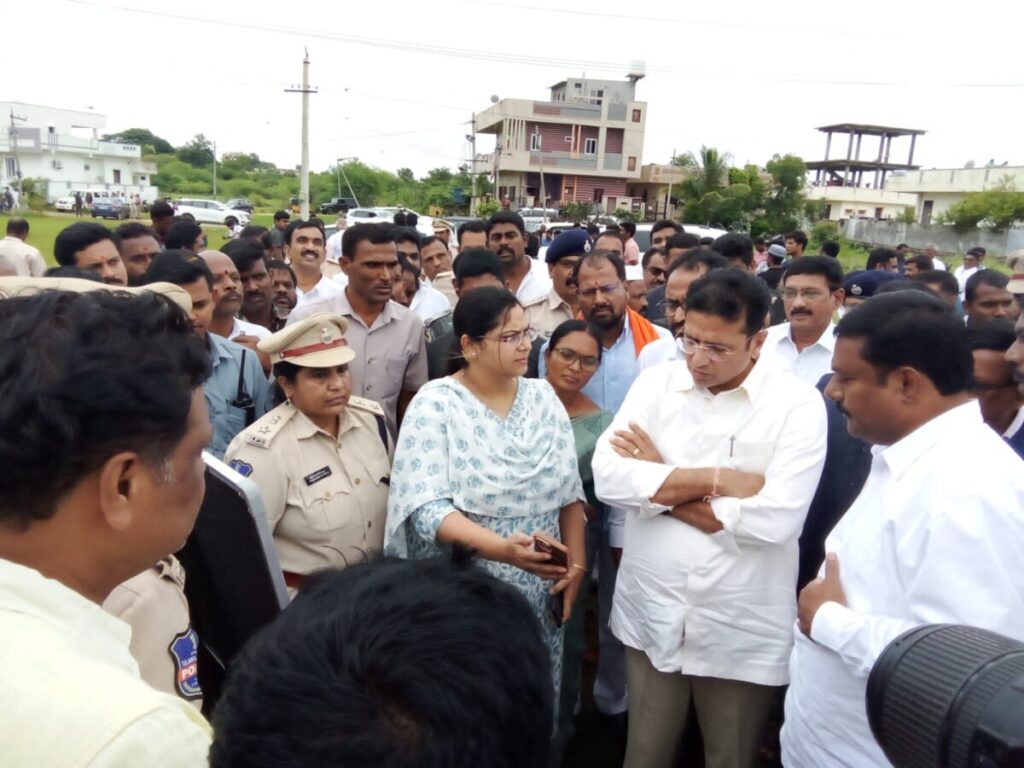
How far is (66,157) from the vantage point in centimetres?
6131

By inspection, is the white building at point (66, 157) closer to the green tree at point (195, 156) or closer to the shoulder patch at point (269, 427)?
the green tree at point (195, 156)

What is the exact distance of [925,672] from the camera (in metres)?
0.92

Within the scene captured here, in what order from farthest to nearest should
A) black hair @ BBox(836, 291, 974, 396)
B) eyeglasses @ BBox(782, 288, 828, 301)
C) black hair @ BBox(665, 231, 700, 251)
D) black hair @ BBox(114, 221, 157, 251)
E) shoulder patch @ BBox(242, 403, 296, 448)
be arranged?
1. black hair @ BBox(665, 231, 700, 251)
2. black hair @ BBox(114, 221, 157, 251)
3. eyeglasses @ BBox(782, 288, 828, 301)
4. shoulder patch @ BBox(242, 403, 296, 448)
5. black hair @ BBox(836, 291, 974, 396)

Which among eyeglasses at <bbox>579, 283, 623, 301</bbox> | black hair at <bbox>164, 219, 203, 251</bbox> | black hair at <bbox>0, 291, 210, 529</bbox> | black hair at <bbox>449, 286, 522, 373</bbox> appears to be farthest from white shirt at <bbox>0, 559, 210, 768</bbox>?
black hair at <bbox>164, 219, 203, 251</bbox>

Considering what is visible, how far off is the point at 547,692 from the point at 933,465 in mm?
1320

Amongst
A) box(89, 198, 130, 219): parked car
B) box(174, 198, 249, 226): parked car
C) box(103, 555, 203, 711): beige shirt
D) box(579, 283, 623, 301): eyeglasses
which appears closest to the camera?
box(103, 555, 203, 711): beige shirt

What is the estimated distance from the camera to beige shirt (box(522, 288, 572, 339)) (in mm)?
4441

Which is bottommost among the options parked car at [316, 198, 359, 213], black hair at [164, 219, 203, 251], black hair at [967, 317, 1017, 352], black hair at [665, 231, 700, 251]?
black hair at [967, 317, 1017, 352]

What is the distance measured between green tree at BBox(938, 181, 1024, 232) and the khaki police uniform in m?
32.0

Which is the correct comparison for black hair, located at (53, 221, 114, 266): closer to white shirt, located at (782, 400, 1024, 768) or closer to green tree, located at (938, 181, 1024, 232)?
white shirt, located at (782, 400, 1024, 768)

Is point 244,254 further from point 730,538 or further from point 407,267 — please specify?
point 730,538

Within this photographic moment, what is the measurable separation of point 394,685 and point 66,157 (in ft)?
242

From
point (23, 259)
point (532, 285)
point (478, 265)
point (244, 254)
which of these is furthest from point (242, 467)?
point (23, 259)

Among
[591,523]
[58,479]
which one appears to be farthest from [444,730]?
[591,523]
